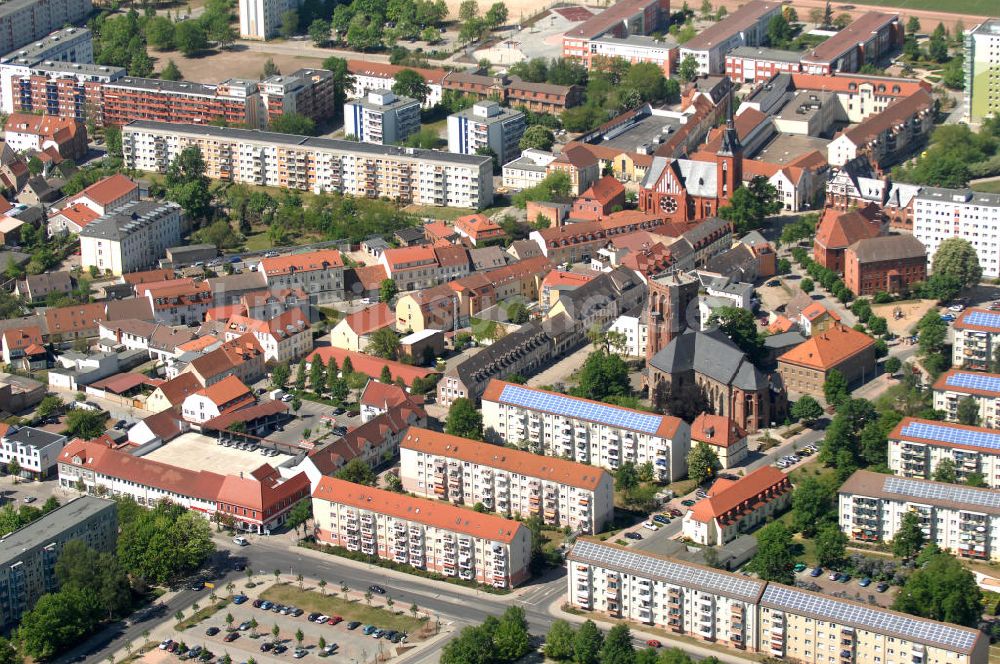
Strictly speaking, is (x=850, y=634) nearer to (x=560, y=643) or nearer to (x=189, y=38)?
(x=560, y=643)

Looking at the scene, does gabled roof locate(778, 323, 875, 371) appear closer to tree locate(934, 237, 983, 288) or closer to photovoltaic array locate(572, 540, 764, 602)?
tree locate(934, 237, 983, 288)

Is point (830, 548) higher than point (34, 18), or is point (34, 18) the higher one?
point (34, 18)

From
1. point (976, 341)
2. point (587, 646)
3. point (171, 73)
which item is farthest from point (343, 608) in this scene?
point (171, 73)

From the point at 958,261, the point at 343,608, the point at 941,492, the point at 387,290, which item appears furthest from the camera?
the point at 387,290

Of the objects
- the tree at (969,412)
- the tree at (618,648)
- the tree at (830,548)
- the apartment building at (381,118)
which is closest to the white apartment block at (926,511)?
the tree at (830,548)

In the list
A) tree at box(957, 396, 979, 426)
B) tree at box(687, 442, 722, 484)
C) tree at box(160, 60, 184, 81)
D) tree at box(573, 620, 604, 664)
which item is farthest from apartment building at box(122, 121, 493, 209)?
tree at box(573, 620, 604, 664)

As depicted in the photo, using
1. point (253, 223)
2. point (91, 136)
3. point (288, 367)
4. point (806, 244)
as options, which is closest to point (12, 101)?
point (91, 136)
